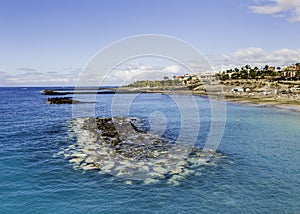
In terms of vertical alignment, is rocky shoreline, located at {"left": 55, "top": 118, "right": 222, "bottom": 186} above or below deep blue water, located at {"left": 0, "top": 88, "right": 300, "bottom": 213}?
above

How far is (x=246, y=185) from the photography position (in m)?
13.8

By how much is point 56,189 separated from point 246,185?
9739 millimetres

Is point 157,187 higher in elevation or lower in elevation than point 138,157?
lower

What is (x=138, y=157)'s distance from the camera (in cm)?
1872

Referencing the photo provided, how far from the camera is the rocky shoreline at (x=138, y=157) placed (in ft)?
50.7

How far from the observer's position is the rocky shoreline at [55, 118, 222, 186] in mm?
15461

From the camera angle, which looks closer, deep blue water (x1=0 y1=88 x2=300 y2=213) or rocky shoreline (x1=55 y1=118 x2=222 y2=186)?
deep blue water (x1=0 y1=88 x2=300 y2=213)

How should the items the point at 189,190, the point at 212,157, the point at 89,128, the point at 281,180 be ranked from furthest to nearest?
the point at 89,128
the point at 212,157
the point at 281,180
the point at 189,190

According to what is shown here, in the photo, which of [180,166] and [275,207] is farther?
[180,166]

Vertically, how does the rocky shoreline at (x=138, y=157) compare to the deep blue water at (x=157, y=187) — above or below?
above

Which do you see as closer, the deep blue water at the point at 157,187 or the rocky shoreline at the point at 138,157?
the deep blue water at the point at 157,187

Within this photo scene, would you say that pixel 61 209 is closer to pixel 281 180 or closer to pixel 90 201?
pixel 90 201

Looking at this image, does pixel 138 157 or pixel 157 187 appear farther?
pixel 138 157

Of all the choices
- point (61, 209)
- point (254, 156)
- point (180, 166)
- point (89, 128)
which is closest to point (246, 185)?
point (180, 166)
